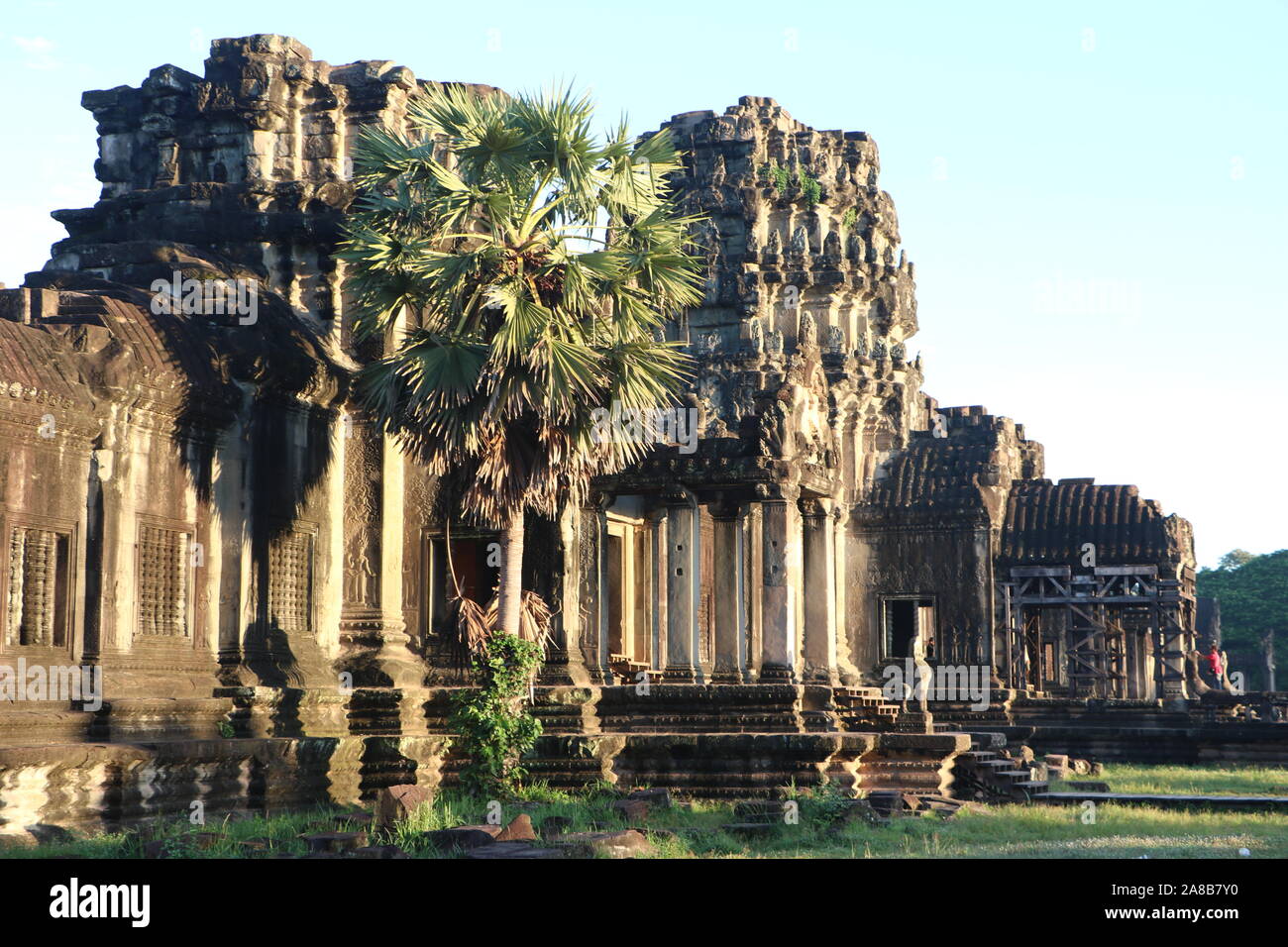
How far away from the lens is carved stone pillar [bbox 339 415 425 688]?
67.9ft

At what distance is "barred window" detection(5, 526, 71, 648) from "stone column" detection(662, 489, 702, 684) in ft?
27.5

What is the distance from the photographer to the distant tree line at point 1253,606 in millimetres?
57938

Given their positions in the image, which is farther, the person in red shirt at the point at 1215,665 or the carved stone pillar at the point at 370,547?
the person in red shirt at the point at 1215,665

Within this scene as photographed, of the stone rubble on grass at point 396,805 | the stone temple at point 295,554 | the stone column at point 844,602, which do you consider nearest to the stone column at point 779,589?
the stone temple at point 295,554

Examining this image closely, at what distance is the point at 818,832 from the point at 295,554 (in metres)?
7.88

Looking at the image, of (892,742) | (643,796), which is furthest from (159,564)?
(892,742)

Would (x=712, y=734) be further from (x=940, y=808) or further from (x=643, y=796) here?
(x=940, y=808)

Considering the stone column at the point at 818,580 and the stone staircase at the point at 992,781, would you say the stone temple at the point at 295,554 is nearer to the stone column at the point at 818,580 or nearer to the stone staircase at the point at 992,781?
the stone column at the point at 818,580

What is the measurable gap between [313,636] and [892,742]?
24.4ft

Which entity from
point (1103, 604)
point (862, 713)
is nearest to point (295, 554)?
point (862, 713)

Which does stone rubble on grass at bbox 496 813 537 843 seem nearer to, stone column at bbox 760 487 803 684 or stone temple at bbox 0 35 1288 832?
stone temple at bbox 0 35 1288 832

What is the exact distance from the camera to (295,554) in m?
19.9

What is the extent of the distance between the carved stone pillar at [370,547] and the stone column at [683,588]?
3.48 m

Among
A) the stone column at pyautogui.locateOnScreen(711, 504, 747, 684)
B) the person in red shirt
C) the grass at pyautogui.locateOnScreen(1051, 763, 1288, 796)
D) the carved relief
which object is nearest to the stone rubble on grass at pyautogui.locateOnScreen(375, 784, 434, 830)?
the carved relief
